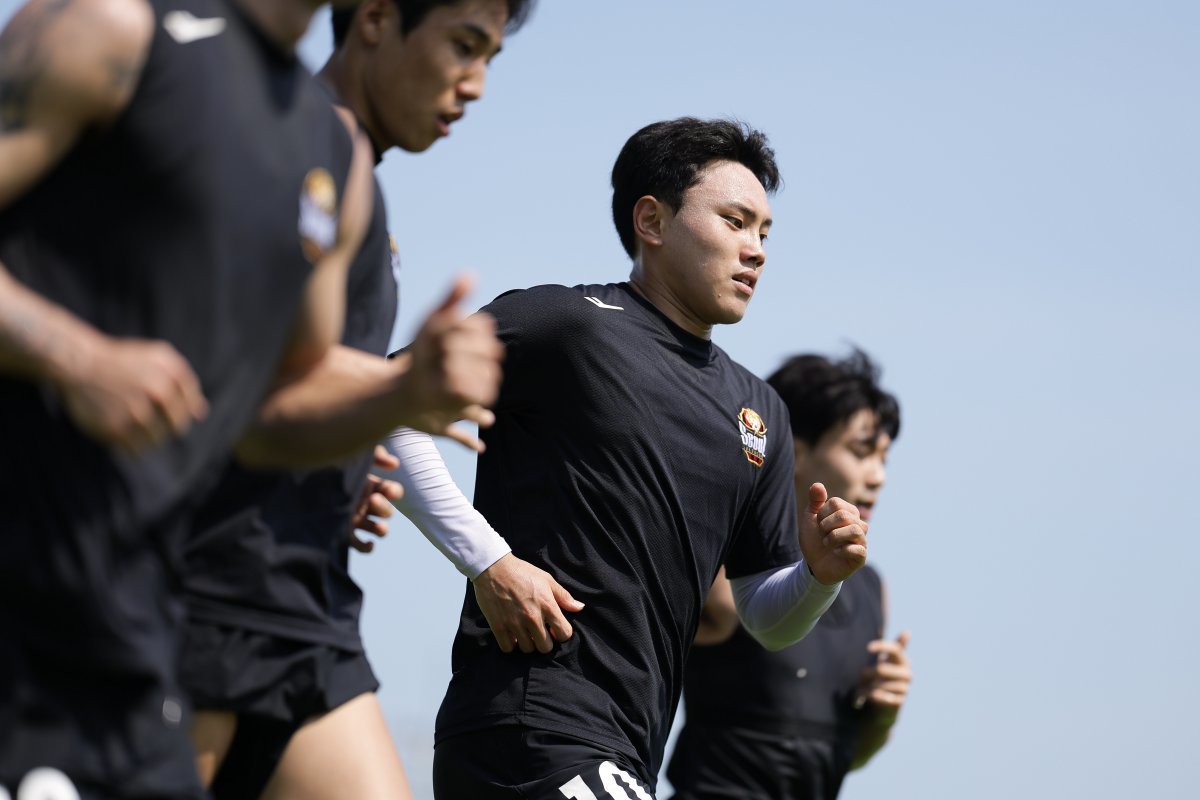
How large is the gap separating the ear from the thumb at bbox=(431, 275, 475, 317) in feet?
10.4

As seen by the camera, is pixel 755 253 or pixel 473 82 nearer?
pixel 473 82

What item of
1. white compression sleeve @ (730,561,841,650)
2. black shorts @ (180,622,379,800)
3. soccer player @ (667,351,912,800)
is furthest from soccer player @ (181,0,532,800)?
soccer player @ (667,351,912,800)

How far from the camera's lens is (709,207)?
6359 millimetres

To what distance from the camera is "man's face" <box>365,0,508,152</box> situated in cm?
410

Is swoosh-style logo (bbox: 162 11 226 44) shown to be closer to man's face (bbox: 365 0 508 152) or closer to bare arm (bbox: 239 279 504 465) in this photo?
bare arm (bbox: 239 279 504 465)

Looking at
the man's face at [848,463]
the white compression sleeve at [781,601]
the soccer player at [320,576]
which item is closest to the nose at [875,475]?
the man's face at [848,463]

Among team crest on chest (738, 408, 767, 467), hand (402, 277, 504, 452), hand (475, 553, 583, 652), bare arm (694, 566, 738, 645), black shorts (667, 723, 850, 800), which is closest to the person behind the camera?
hand (402, 277, 504, 452)

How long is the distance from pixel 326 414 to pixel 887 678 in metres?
5.55

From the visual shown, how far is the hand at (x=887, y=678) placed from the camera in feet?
27.8

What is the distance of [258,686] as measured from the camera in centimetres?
408

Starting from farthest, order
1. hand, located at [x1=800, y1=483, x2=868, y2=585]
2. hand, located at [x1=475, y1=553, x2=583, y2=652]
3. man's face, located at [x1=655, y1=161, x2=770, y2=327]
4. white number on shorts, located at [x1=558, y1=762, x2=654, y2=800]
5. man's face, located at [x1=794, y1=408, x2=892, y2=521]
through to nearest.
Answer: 1. man's face, located at [x1=794, y1=408, x2=892, y2=521]
2. man's face, located at [x1=655, y1=161, x2=770, y2=327]
3. hand, located at [x1=800, y1=483, x2=868, y2=585]
4. hand, located at [x1=475, y1=553, x2=583, y2=652]
5. white number on shorts, located at [x1=558, y1=762, x2=654, y2=800]

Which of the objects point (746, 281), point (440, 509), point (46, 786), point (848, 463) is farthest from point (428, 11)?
point (848, 463)

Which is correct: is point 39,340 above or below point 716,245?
below

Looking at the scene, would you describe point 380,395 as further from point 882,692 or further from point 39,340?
point 882,692
